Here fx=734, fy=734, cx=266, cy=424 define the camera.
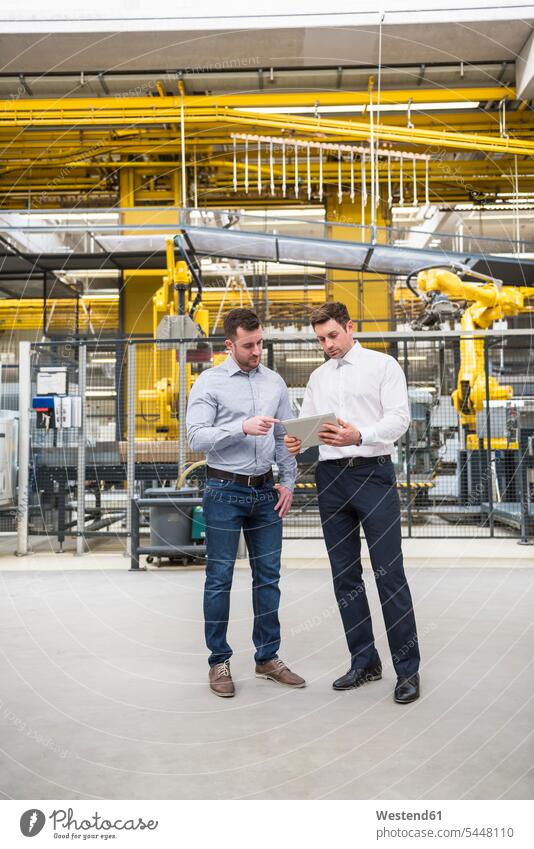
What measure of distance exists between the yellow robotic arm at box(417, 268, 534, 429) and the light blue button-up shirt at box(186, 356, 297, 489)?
5.82 metres

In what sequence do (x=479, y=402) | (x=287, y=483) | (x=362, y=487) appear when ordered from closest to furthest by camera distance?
(x=362, y=487) → (x=287, y=483) → (x=479, y=402)

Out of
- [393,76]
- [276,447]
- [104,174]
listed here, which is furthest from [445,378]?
[276,447]

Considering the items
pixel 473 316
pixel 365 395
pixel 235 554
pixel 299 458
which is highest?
pixel 473 316

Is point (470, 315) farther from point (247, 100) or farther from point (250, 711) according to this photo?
point (250, 711)

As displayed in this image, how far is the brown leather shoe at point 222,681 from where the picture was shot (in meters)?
2.87

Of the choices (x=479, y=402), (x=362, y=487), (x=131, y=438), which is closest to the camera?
(x=362, y=487)

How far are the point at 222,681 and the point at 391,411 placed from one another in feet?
4.15

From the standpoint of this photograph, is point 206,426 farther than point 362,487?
Yes

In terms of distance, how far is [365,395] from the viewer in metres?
2.96

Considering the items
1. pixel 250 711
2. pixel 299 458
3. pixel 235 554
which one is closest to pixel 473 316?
pixel 299 458

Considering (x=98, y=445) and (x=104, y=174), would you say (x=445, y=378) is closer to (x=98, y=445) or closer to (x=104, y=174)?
(x=98, y=445)

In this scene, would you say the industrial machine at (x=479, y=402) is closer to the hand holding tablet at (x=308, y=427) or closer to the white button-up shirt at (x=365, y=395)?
the white button-up shirt at (x=365, y=395)

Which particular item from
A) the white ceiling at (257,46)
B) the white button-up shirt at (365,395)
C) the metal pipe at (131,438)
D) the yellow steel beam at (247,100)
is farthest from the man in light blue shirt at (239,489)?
the yellow steel beam at (247,100)

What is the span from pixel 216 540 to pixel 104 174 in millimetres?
9813
